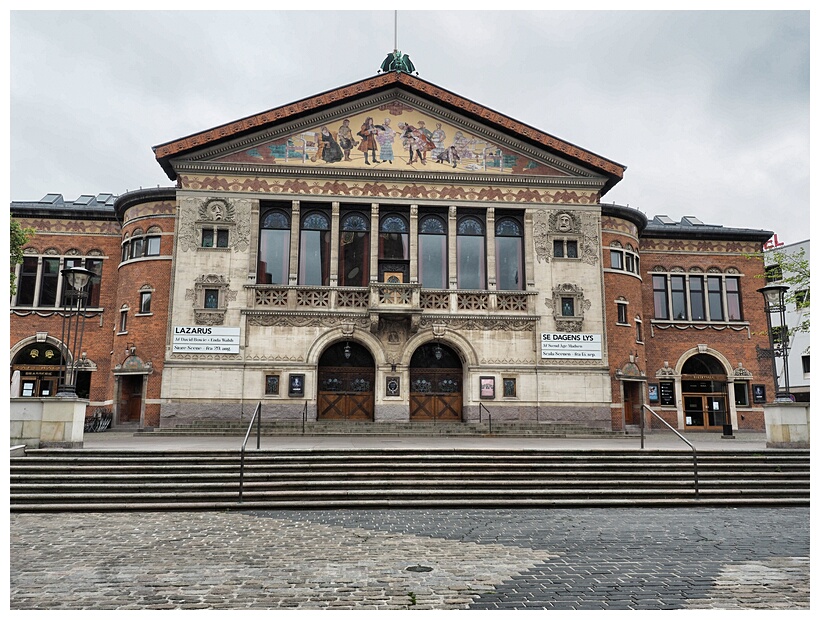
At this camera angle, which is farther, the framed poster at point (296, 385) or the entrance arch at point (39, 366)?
the entrance arch at point (39, 366)

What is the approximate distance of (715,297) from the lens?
101 ft

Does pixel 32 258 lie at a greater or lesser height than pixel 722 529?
greater

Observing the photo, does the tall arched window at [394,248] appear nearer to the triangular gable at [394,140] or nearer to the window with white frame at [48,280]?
the triangular gable at [394,140]

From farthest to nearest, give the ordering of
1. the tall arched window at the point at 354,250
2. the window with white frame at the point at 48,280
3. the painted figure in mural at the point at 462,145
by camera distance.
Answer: the window with white frame at the point at 48,280 → the painted figure in mural at the point at 462,145 → the tall arched window at the point at 354,250

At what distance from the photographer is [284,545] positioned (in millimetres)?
9289

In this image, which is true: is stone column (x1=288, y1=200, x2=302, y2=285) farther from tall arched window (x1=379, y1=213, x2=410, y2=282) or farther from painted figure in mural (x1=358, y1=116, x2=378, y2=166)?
painted figure in mural (x1=358, y1=116, x2=378, y2=166)

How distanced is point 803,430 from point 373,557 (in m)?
13.2

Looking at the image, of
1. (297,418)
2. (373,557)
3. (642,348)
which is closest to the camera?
(373,557)

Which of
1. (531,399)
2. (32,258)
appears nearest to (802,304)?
(531,399)

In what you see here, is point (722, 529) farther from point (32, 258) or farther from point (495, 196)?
point (32, 258)

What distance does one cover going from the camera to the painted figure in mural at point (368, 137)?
25.7 meters

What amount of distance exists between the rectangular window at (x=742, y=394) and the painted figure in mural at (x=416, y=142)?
57.6 feet

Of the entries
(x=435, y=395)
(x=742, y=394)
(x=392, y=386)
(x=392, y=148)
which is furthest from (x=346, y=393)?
(x=742, y=394)

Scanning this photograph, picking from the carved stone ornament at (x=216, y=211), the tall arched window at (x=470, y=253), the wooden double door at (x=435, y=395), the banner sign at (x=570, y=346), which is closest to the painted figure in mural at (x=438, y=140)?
the tall arched window at (x=470, y=253)
